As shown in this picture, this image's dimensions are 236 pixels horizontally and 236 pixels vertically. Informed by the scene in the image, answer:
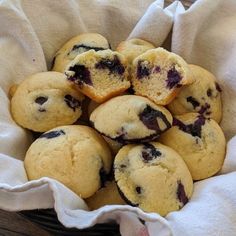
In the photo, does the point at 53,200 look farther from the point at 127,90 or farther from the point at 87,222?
the point at 127,90

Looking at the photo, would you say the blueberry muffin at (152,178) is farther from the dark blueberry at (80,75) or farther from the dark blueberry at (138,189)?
the dark blueberry at (80,75)

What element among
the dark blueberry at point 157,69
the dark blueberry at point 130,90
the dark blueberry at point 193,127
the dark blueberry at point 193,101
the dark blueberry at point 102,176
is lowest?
the dark blueberry at point 102,176

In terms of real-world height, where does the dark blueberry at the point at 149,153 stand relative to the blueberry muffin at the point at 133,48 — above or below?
below

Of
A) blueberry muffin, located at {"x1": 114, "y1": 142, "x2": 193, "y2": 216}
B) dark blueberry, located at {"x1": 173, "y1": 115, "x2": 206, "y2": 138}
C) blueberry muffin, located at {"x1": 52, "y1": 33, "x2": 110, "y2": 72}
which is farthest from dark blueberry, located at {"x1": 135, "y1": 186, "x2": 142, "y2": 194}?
blueberry muffin, located at {"x1": 52, "y1": 33, "x2": 110, "y2": 72}

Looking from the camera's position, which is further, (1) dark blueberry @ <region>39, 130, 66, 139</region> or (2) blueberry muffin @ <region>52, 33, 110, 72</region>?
(2) blueberry muffin @ <region>52, 33, 110, 72</region>

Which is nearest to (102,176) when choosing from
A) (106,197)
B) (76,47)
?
(106,197)

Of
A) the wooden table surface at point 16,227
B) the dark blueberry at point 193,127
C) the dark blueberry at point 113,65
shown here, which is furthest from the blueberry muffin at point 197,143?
the wooden table surface at point 16,227

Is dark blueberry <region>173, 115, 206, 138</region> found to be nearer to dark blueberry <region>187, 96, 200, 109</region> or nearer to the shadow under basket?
dark blueberry <region>187, 96, 200, 109</region>
